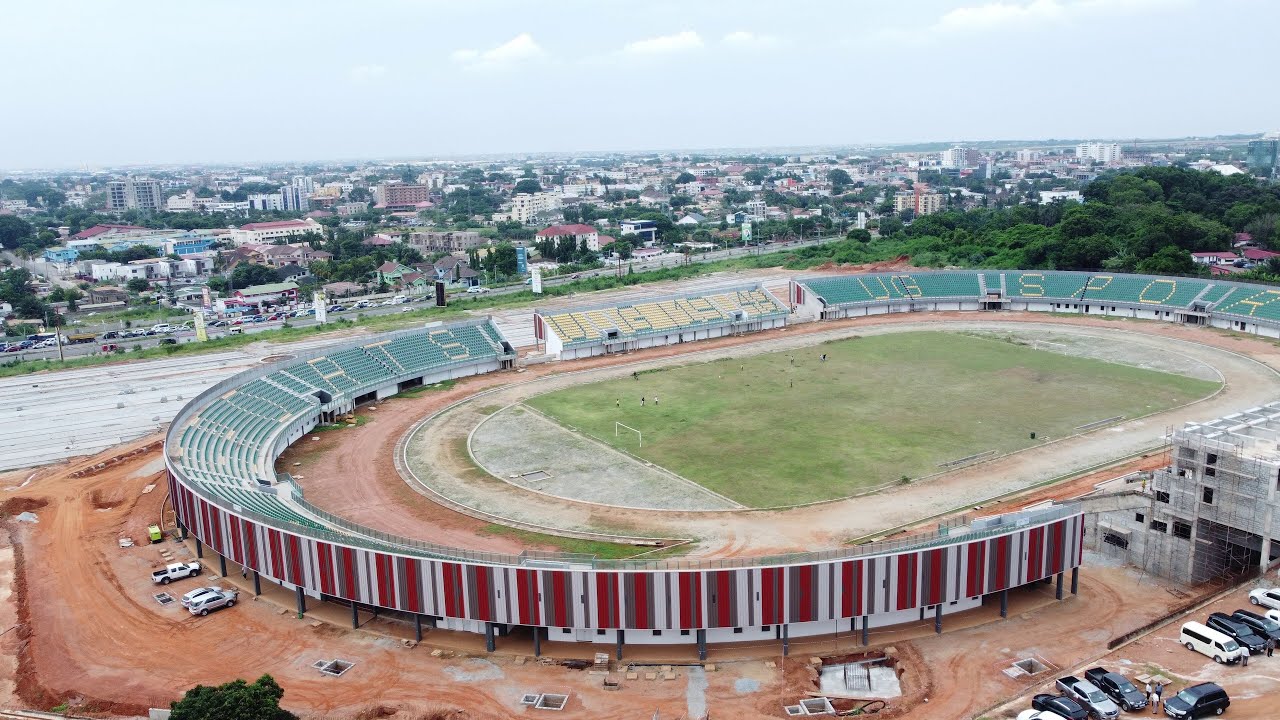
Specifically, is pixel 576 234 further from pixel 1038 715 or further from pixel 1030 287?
pixel 1038 715

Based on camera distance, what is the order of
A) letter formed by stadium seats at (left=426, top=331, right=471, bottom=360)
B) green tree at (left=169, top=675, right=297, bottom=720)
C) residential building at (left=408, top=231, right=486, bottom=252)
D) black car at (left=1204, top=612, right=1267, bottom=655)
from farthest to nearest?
residential building at (left=408, top=231, right=486, bottom=252) → letter formed by stadium seats at (left=426, top=331, right=471, bottom=360) → black car at (left=1204, top=612, right=1267, bottom=655) → green tree at (left=169, top=675, right=297, bottom=720)

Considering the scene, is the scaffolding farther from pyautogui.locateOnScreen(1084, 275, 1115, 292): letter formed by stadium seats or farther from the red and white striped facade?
pyautogui.locateOnScreen(1084, 275, 1115, 292): letter formed by stadium seats

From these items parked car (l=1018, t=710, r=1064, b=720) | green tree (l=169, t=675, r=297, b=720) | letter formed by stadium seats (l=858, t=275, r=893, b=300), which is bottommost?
parked car (l=1018, t=710, r=1064, b=720)

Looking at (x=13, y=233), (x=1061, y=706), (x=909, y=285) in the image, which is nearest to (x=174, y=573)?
(x=1061, y=706)

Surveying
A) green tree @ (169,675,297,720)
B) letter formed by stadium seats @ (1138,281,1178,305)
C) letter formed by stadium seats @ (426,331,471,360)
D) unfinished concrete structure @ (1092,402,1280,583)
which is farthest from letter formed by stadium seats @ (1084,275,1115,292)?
green tree @ (169,675,297,720)


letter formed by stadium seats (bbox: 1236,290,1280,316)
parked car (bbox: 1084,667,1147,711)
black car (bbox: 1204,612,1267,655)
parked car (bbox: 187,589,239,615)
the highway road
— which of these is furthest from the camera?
the highway road
